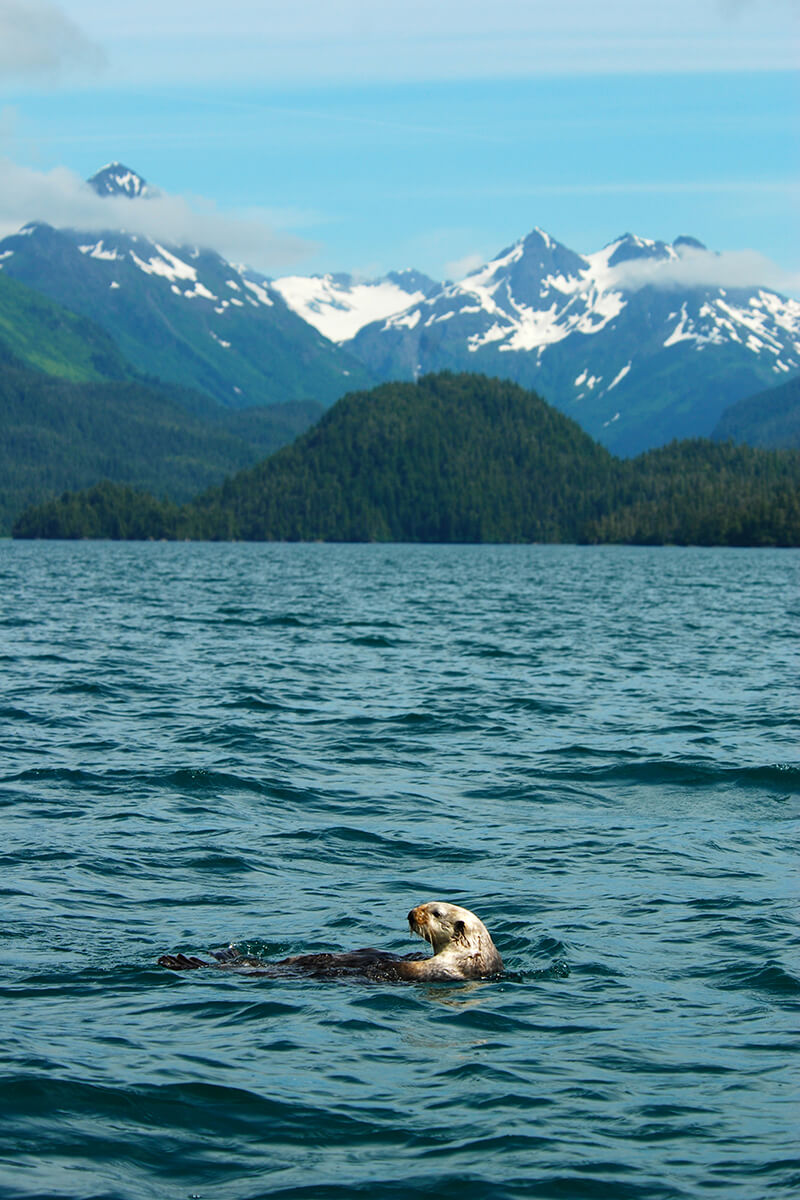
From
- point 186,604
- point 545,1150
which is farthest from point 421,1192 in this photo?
point 186,604

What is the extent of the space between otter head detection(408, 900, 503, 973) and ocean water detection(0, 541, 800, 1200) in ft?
1.54

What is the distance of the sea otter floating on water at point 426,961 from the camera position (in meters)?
14.7

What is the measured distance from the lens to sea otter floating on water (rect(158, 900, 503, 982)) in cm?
1473

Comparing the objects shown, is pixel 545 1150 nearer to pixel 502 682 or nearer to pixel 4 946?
pixel 4 946

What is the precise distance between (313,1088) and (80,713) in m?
24.3

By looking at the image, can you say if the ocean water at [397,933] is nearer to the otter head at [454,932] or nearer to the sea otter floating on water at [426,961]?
the sea otter floating on water at [426,961]

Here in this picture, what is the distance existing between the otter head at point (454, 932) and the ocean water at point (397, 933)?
47 cm

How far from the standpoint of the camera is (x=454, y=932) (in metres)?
14.8

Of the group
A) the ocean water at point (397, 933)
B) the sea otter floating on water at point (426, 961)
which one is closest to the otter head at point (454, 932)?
the sea otter floating on water at point (426, 961)

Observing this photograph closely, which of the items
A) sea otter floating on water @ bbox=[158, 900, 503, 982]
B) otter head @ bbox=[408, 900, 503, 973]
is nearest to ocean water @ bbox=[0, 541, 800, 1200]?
sea otter floating on water @ bbox=[158, 900, 503, 982]

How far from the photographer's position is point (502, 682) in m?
43.7

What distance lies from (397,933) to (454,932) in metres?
2.27

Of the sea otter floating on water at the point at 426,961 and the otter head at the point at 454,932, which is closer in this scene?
the otter head at the point at 454,932

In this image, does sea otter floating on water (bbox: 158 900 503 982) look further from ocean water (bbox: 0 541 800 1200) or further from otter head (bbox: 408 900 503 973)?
ocean water (bbox: 0 541 800 1200)
